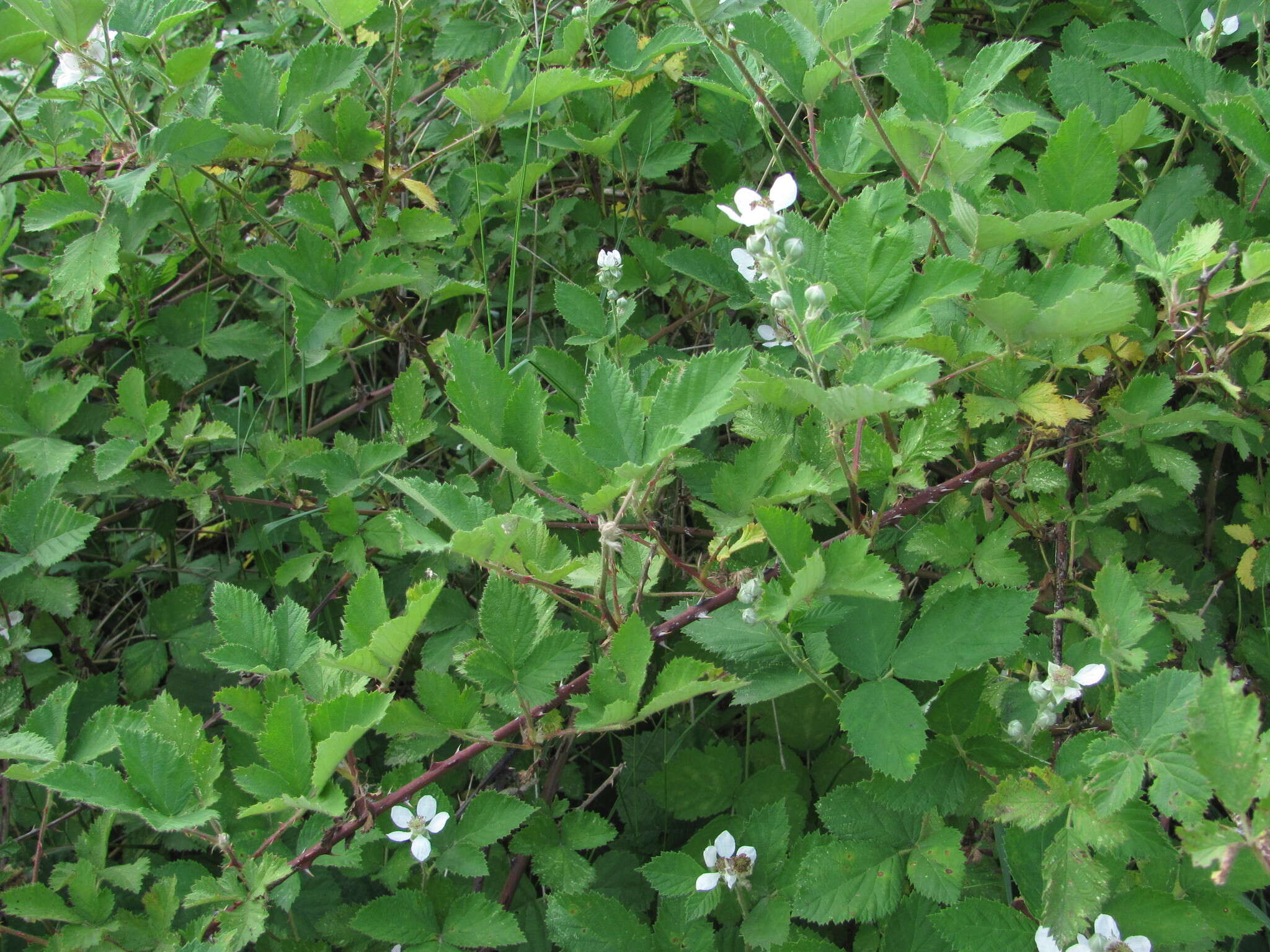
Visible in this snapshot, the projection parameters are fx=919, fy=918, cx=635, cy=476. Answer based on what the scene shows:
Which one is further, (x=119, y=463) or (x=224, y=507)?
(x=224, y=507)

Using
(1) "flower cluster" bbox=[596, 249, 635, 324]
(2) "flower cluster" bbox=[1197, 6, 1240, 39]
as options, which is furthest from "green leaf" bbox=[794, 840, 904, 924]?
(2) "flower cluster" bbox=[1197, 6, 1240, 39]

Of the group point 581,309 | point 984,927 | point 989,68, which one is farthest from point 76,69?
point 984,927

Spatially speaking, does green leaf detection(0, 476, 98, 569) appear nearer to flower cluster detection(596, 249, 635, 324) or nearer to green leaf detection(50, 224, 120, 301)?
green leaf detection(50, 224, 120, 301)

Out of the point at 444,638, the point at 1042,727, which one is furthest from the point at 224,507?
the point at 1042,727

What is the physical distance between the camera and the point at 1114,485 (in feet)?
4.29

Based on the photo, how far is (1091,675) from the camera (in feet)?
3.34

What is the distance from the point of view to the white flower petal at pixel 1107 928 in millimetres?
893

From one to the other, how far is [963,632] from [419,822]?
2.26ft

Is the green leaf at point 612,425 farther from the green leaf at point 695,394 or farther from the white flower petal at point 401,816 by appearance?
the white flower petal at point 401,816

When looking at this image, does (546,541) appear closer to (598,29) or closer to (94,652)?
(94,652)

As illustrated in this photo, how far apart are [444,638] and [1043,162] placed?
109 cm

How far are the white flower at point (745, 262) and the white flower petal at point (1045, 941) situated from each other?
2.49ft

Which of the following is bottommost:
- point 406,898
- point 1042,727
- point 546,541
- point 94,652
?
point 94,652

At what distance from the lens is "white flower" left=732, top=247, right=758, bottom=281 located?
112 centimetres
